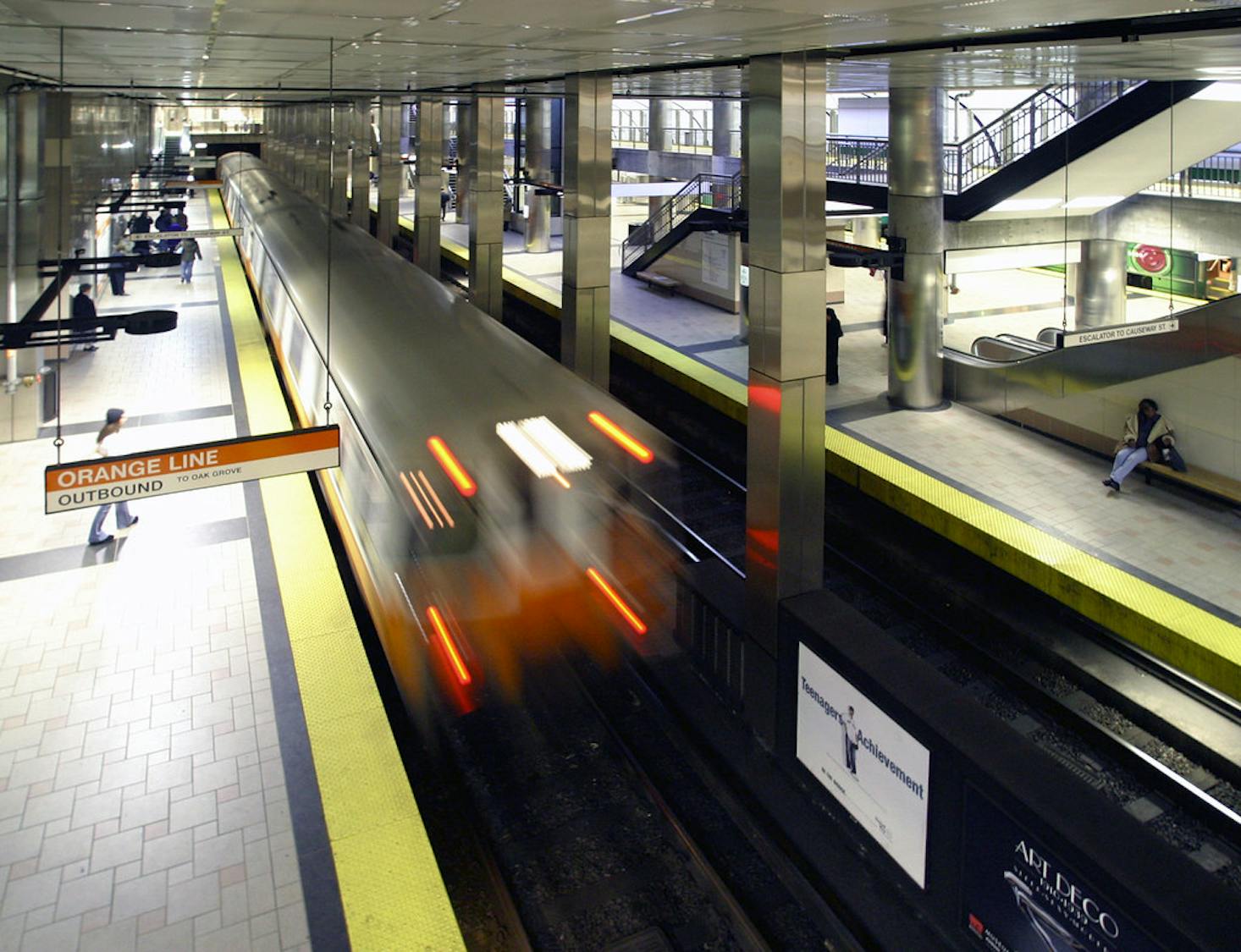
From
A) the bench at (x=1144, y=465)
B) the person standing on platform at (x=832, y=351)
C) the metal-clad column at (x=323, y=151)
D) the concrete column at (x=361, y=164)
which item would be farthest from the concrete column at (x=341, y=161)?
the bench at (x=1144, y=465)

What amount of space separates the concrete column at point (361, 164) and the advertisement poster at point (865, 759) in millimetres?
20179

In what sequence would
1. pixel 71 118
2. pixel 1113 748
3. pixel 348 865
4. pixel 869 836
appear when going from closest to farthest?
pixel 348 865 < pixel 869 836 < pixel 1113 748 < pixel 71 118

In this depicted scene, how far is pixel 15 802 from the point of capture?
5422 mm

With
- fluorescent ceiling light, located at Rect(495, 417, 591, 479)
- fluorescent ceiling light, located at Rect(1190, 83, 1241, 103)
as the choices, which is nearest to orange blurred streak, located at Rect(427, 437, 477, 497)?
fluorescent ceiling light, located at Rect(495, 417, 591, 479)

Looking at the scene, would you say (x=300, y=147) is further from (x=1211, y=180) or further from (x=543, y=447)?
(x=543, y=447)

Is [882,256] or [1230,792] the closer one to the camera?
[1230,792]

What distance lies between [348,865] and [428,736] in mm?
1676

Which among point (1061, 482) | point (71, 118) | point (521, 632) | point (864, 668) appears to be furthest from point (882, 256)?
point (71, 118)

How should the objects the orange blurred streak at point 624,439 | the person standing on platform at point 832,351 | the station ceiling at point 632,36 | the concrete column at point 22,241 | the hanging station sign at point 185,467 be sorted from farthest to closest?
the person standing on platform at point 832,351
the concrete column at point 22,241
the orange blurred streak at point 624,439
the hanging station sign at point 185,467
the station ceiling at point 632,36

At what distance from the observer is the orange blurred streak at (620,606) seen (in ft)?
23.6

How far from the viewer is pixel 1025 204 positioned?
560 inches

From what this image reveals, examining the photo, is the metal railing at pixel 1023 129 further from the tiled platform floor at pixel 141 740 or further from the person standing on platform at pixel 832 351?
the tiled platform floor at pixel 141 740

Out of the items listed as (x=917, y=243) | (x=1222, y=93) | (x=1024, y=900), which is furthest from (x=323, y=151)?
(x=1024, y=900)

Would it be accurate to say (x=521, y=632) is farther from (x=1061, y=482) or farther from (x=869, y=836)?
(x=1061, y=482)
